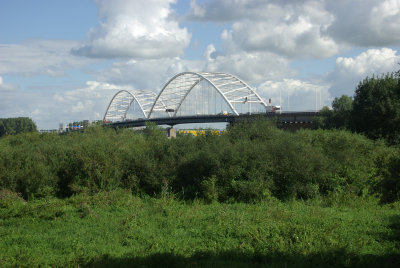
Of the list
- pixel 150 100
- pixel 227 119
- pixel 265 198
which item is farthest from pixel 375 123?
pixel 150 100

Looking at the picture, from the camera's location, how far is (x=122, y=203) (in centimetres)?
1680

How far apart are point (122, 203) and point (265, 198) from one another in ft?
21.3

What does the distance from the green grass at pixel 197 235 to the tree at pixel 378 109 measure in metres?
21.2

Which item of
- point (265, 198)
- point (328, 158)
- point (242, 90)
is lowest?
point (265, 198)

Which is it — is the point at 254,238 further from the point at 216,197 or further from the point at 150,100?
the point at 150,100

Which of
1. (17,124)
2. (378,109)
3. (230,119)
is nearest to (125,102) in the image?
(17,124)

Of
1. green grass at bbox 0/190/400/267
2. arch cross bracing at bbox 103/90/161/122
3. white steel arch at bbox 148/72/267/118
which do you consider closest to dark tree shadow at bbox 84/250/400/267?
→ green grass at bbox 0/190/400/267

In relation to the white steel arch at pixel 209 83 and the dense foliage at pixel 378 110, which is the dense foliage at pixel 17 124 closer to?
the white steel arch at pixel 209 83

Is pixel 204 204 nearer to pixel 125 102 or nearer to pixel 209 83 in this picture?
pixel 209 83

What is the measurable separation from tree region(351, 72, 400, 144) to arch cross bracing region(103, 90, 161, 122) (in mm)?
82701

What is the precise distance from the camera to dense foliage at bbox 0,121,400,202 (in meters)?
18.4

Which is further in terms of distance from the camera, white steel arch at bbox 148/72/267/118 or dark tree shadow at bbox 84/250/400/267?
white steel arch at bbox 148/72/267/118

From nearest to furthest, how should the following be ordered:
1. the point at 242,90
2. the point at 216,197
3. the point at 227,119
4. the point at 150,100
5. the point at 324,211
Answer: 1. the point at 324,211
2. the point at 216,197
3. the point at 227,119
4. the point at 242,90
5. the point at 150,100

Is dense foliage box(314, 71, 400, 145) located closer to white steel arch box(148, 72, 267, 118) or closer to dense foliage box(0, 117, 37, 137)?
white steel arch box(148, 72, 267, 118)
